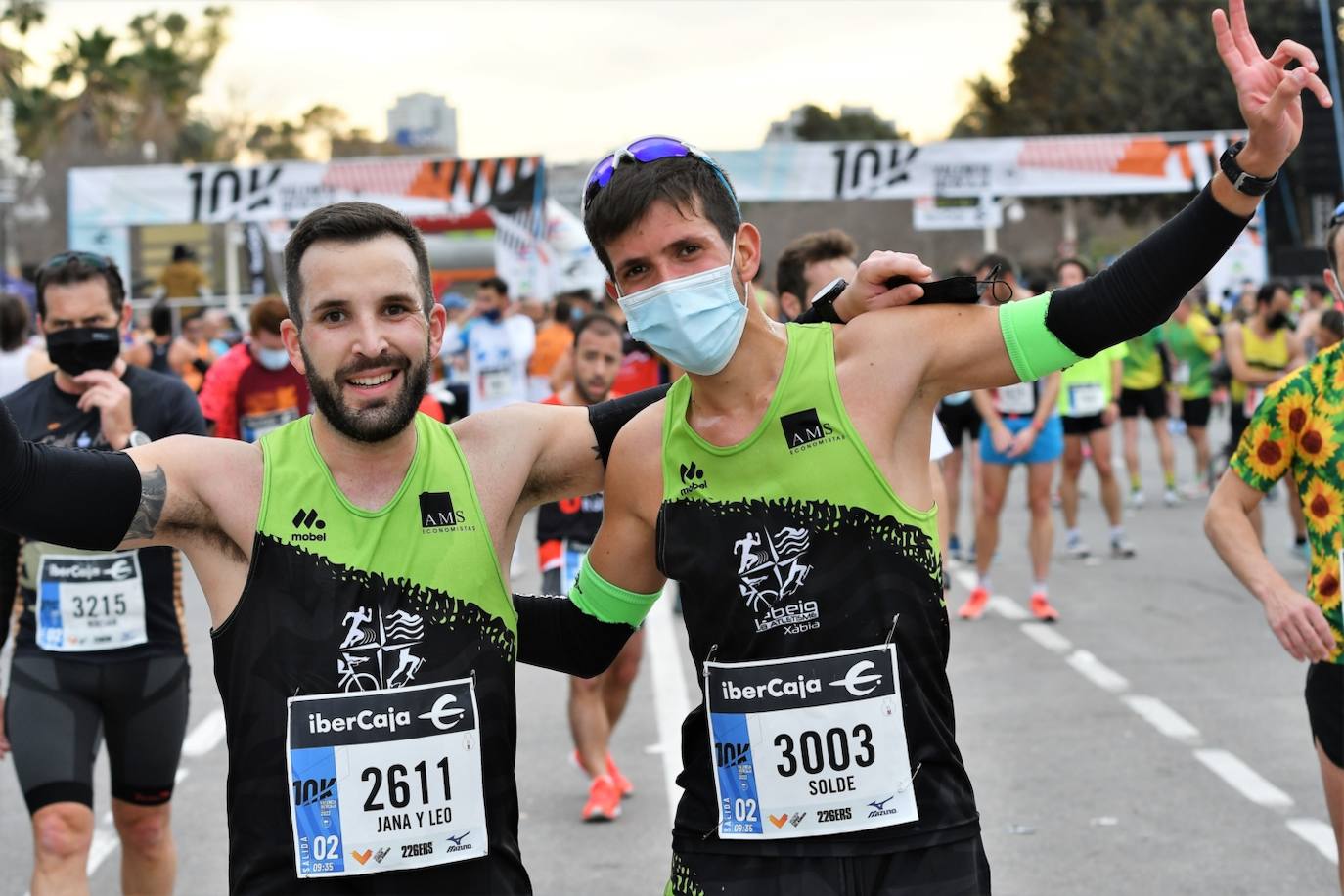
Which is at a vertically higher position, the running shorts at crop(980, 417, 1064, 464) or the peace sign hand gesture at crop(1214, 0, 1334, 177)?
the peace sign hand gesture at crop(1214, 0, 1334, 177)

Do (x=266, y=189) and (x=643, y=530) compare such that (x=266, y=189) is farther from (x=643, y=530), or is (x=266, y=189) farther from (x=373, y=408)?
(x=373, y=408)

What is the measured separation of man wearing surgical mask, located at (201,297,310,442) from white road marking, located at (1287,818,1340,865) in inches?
198

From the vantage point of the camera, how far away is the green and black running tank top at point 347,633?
10.5 ft

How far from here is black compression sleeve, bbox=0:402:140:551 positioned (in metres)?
3.04

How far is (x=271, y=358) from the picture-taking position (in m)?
9.01

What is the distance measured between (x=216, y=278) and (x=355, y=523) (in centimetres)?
5063

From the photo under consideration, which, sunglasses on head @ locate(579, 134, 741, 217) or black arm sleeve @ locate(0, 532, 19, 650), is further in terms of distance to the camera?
black arm sleeve @ locate(0, 532, 19, 650)

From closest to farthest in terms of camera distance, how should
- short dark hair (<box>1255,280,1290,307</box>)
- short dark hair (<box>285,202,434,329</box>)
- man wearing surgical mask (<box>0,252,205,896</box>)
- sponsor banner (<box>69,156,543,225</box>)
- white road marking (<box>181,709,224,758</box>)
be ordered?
short dark hair (<box>285,202,434,329</box>) → man wearing surgical mask (<box>0,252,205,896</box>) → white road marking (<box>181,709,224,758</box>) → short dark hair (<box>1255,280,1290,307</box>) → sponsor banner (<box>69,156,543,225</box>)

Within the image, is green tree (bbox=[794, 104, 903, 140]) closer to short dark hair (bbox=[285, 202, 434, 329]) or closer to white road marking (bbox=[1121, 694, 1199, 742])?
white road marking (bbox=[1121, 694, 1199, 742])

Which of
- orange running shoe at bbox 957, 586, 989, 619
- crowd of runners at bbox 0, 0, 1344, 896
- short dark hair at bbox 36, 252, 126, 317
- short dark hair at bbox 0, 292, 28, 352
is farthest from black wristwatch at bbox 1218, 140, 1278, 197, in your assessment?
orange running shoe at bbox 957, 586, 989, 619

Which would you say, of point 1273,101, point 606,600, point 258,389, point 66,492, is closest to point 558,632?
point 606,600

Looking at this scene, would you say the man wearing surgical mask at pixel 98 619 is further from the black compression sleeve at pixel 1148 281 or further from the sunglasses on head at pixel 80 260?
the black compression sleeve at pixel 1148 281

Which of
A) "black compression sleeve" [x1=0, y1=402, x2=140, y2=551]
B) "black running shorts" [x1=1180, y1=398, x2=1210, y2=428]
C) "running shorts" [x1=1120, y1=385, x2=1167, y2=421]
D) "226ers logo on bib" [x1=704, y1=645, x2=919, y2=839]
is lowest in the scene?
"black running shorts" [x1=1180, y1=398, x2=1210, y2=428]

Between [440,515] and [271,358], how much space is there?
19.5ft
